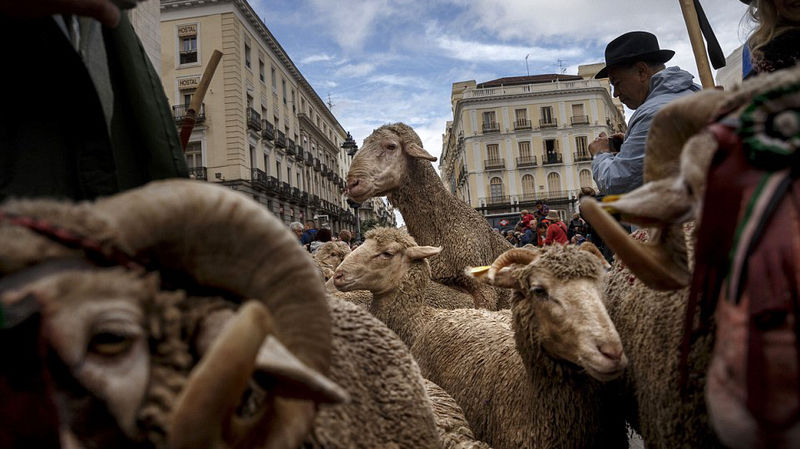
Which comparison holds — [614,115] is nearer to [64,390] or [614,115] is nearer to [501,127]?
[501,127]

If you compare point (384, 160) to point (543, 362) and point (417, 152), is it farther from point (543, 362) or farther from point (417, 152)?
point (543, 362)

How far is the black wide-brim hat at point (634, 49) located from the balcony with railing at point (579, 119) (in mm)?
46438

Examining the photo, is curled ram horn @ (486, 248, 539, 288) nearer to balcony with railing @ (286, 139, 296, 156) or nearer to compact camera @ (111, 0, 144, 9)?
compact camera @ (111, 0, 144, 9)

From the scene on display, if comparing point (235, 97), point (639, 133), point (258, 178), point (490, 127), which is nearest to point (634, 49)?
point (639, 133)

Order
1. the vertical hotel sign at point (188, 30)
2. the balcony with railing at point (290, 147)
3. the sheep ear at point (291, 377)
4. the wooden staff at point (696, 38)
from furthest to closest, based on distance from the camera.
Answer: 1. the balcony with railing at point (290, 147)
2. the vertical hotel sign at point (188, 30)
3. the wooden staff at point (696, 38)
4. the sheep ear at point (291, 377)

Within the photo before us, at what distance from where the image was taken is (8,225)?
34.3 inches

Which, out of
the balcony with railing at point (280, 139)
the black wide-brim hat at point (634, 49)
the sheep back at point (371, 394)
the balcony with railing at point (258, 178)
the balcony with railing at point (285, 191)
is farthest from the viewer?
the balcony with railing at point (280, 139)

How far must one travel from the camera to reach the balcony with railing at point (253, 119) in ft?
104

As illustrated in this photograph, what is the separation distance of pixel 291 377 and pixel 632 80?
10.7 ft

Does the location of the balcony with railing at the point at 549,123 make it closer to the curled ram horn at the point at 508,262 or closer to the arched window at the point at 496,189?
the arched window at the point at 496,189

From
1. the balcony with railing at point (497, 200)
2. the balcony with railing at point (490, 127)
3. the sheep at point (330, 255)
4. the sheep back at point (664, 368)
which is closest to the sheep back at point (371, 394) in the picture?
the sheep back at point (664, 368)

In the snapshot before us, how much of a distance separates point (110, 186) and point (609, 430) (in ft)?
8.40

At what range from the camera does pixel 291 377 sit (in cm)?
98

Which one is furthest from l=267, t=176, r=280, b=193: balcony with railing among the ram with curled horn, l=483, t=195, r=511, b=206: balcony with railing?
the ram with curled horn
